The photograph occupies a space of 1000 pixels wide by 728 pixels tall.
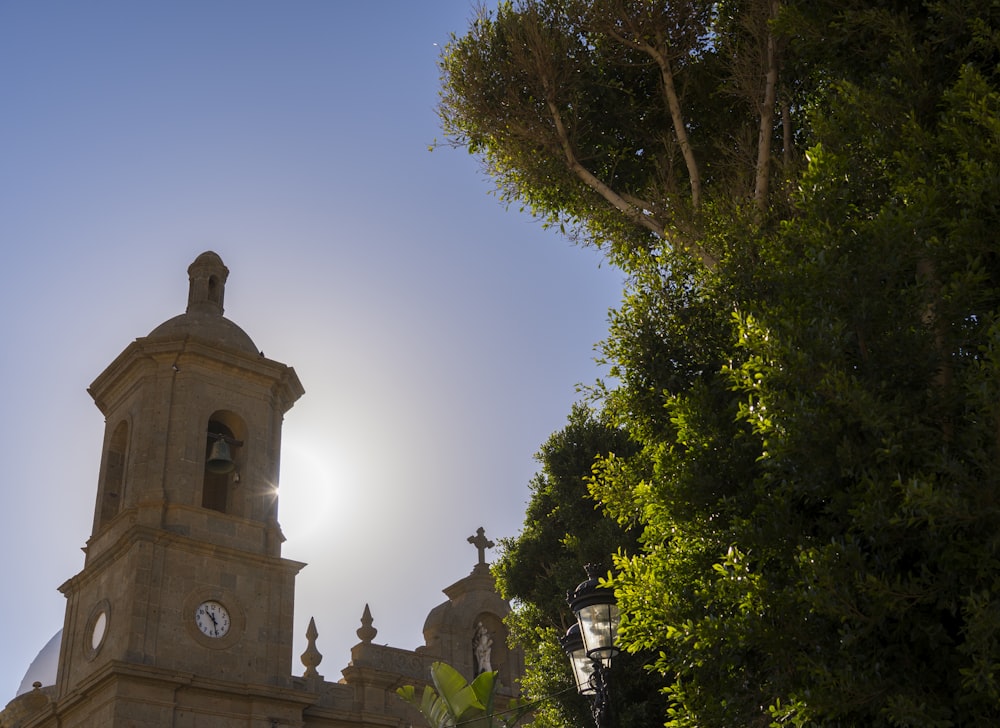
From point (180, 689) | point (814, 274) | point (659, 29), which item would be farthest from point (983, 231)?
point (180, 689)

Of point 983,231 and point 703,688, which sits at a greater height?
point 983,231

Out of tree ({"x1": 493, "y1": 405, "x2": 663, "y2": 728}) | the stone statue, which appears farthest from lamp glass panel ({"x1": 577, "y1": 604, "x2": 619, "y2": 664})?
the stone statue

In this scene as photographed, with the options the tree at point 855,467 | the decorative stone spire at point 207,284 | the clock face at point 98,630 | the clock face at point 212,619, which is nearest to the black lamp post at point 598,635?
the tree at point 855,467

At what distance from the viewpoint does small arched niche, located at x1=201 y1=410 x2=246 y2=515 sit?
22.3m

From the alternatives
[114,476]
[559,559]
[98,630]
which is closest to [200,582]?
[98,630]

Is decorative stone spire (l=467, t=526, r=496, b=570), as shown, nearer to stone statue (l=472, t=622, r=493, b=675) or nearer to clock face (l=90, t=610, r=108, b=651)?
stone statue (l=472, t=622, r=493, b=675)

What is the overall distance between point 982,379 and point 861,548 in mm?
1349

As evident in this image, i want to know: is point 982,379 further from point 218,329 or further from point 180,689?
point 218,329

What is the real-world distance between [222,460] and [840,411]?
1729 cm

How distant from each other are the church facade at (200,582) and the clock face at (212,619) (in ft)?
0.07

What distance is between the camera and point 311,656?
74.8 feet

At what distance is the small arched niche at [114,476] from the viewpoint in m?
22.7

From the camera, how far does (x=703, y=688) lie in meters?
7.80

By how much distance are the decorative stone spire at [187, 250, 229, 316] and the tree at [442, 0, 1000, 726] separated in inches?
627
